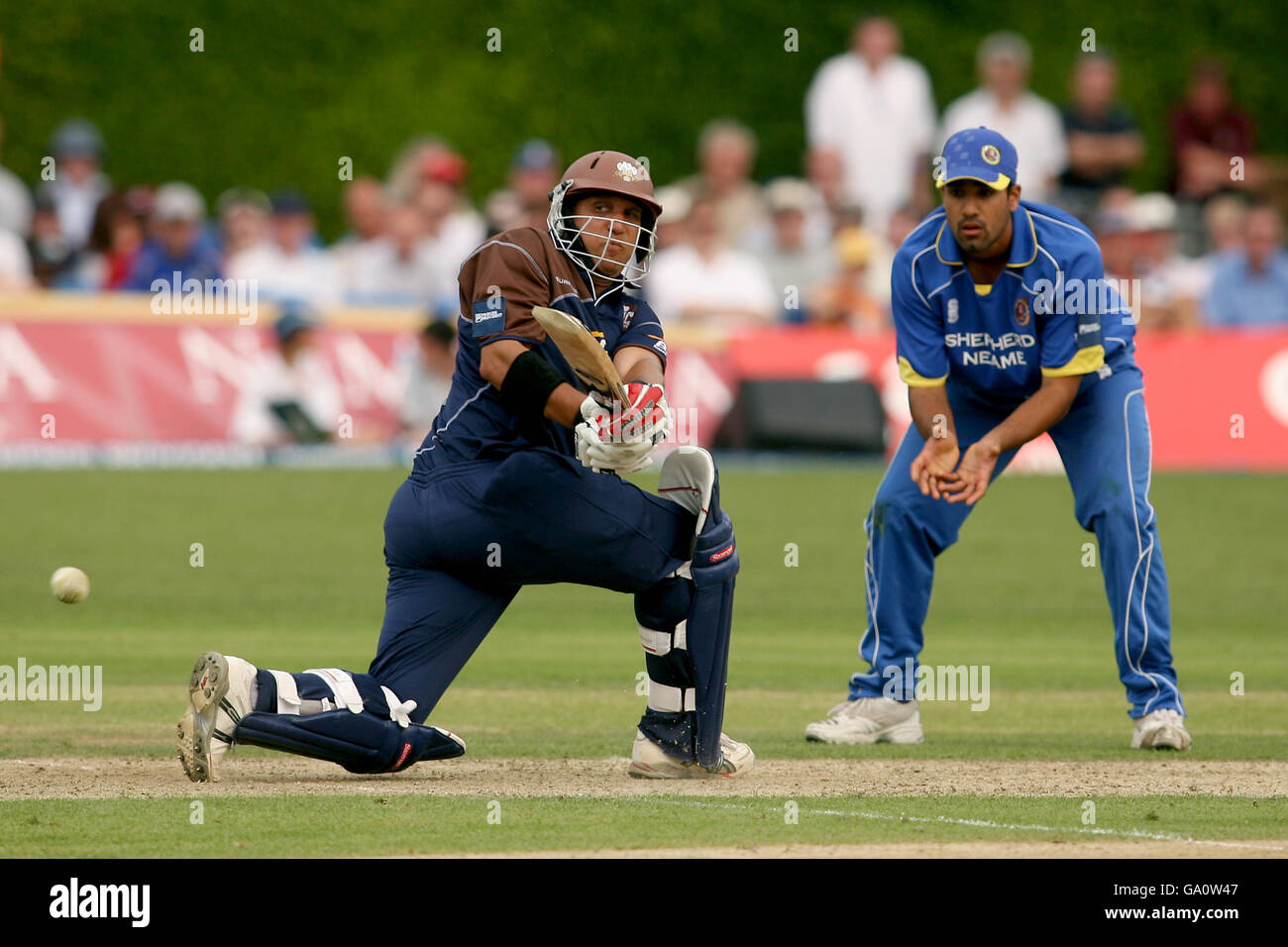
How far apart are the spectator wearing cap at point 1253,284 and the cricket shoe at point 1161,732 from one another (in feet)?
44.4

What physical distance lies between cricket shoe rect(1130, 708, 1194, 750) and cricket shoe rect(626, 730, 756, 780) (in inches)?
72.7

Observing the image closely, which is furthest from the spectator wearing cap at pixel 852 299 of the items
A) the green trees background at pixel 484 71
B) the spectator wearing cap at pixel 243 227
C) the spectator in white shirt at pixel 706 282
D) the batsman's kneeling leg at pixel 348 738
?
the batsman's kneeling leg at pixel 348 738

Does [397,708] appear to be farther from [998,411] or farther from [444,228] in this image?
[444,228]

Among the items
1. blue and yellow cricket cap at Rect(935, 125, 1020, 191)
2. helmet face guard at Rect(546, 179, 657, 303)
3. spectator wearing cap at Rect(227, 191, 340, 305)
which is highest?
spectator wearing cap at Rect(227, 191, 340, 305)

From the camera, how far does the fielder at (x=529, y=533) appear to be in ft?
24.6

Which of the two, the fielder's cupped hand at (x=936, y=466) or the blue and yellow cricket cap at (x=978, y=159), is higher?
the blue and yellow cricket cap at (x=978, y=159)

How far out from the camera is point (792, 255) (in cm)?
2289

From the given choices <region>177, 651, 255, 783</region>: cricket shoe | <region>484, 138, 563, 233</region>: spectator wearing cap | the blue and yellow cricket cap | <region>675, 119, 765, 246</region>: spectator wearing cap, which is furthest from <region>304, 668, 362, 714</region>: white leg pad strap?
<region>675, 119, 765, 246</region>: spectator wearing cap

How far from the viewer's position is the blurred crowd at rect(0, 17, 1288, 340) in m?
22.0

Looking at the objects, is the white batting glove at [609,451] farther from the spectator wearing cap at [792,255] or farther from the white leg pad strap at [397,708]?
the spectator wearing cap at [792,255]

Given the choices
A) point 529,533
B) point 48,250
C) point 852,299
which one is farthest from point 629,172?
point 48,250

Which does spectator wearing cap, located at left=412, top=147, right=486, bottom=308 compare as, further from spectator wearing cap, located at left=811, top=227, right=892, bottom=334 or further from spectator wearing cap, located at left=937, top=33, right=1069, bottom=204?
spectator wearing cap, located at left=937, top=33, right=1069, bottom=204

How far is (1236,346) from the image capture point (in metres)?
21.0
